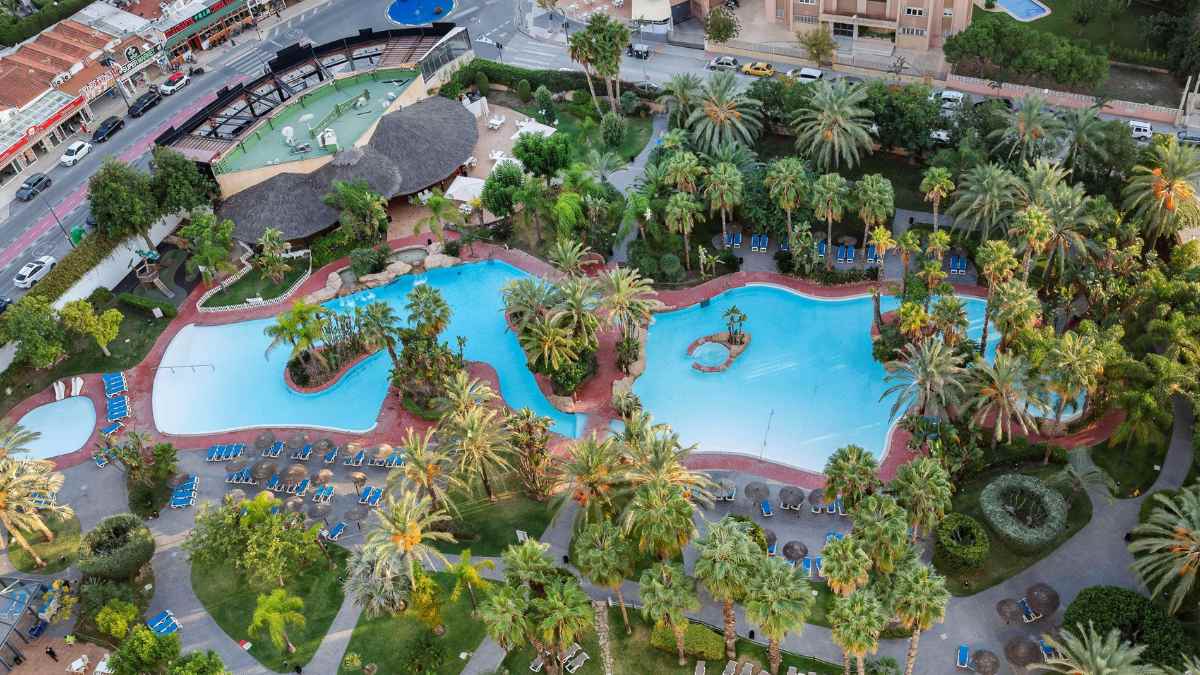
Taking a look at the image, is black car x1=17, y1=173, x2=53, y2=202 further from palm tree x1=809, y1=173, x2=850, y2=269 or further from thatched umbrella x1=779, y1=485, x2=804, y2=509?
thatched umbrella x1=779, y1=485, x2=804, y2=509

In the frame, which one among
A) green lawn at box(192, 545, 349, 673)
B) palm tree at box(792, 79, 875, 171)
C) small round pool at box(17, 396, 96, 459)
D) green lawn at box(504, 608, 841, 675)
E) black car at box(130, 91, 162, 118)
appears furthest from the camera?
black car at box(130, 91, 162, 118)

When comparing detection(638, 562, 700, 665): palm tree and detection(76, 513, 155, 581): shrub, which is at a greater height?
detection(638, 562, 700, 665): palm tree

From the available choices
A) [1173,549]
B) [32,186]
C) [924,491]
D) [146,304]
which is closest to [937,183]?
[924,491]

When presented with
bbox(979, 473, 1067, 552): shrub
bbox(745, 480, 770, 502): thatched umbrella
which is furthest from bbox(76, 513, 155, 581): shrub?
bbox(979, 473, 1067, 552): shrub

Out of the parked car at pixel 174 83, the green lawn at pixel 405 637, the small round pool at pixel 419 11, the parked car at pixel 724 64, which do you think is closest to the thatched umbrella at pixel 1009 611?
the green lawn at pixel 405 637

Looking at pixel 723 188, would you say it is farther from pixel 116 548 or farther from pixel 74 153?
pixel 74 153

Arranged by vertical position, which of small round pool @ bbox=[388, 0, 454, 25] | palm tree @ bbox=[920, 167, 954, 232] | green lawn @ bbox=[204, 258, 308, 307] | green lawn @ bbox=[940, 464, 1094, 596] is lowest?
green lawn @ bbox=[940, 464, 1094, 596]

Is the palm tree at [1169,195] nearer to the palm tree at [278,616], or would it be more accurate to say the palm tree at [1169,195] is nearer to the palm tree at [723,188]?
the palm tree at [723,188]
